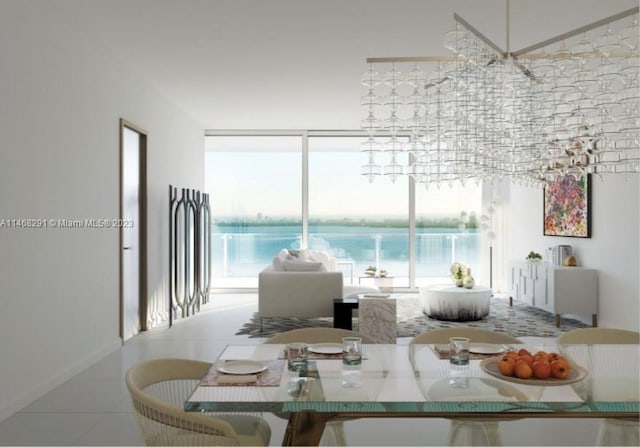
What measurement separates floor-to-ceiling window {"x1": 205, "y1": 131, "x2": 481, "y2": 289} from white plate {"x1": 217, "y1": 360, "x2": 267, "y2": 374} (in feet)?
Result: 24.7

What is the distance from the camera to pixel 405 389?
1.98 meters

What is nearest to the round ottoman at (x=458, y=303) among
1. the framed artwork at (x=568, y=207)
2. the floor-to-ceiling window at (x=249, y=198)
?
the framed artwork at (x=568, y=207)

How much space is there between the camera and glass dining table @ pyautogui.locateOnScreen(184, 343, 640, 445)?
6.02 feet

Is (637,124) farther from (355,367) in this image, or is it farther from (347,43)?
(347,43)

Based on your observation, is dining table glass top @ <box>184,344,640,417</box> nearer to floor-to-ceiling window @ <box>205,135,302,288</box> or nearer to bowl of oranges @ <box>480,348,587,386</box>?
bowl of oranges @ <box>480,348,587,386</box>

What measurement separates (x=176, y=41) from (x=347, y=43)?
1.44 m

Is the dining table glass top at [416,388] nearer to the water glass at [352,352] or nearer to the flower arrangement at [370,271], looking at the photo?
the water glass at [352,352]

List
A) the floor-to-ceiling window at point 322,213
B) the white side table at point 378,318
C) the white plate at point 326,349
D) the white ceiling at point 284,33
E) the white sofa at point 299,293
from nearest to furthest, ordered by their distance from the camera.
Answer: the white plate at point 326,349 < the white ceiling at point 284,33 < the white side table at point 378,318 < the white sofa at point 299,293 < the floor-to-ceiling window at point 322,213

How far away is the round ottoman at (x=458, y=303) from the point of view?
6.93m

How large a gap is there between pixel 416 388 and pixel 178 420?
0.80m

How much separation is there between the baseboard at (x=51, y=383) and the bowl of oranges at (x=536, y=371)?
114 inches

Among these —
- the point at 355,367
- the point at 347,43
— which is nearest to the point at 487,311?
the point at 347,43

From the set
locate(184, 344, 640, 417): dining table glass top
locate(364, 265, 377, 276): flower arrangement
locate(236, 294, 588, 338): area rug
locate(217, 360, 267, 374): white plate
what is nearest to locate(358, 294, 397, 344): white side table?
locate(236, 294, 588, 338): area rug

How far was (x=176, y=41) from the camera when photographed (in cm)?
498
